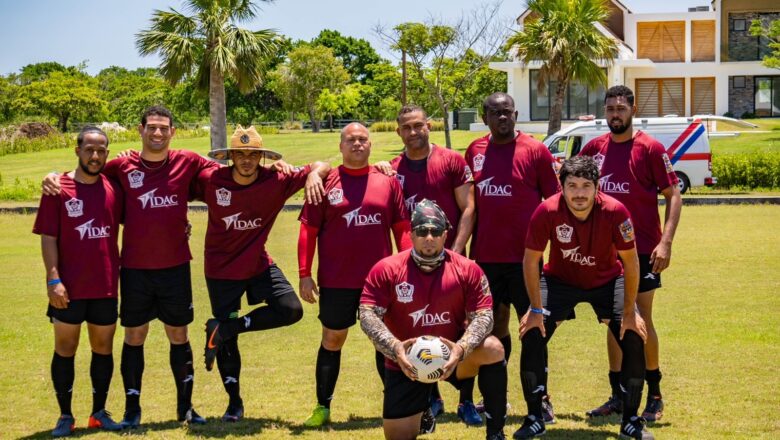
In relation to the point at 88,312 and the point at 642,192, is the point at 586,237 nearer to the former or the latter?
the point at 642,192

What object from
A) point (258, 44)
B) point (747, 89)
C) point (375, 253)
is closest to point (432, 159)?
point (375, 253)

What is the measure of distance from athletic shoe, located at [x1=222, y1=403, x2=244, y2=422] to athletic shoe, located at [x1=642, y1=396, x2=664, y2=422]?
10.7 ft

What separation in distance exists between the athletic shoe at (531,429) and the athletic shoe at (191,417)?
2556 mm

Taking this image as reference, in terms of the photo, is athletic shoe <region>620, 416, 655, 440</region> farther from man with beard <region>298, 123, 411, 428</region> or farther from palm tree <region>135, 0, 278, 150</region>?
palm tree <region>135, 0, 278, 150</region>

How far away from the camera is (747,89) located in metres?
54.5

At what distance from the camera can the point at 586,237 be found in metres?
6.83

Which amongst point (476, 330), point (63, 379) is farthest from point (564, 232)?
point (63, 379)

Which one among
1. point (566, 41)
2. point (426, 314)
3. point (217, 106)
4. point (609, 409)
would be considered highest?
point (566, 41)

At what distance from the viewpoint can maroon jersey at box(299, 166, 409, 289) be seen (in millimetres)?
7355

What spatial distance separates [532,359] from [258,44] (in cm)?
3188

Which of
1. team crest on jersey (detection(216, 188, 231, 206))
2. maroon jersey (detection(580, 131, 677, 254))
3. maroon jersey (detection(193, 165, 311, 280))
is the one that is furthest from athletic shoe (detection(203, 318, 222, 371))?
maroon jersey (detection(580, 131, 677, 254))

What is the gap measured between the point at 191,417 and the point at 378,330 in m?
2.29

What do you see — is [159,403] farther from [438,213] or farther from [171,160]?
[438,213]

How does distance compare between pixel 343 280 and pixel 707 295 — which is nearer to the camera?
pixel 343 280
